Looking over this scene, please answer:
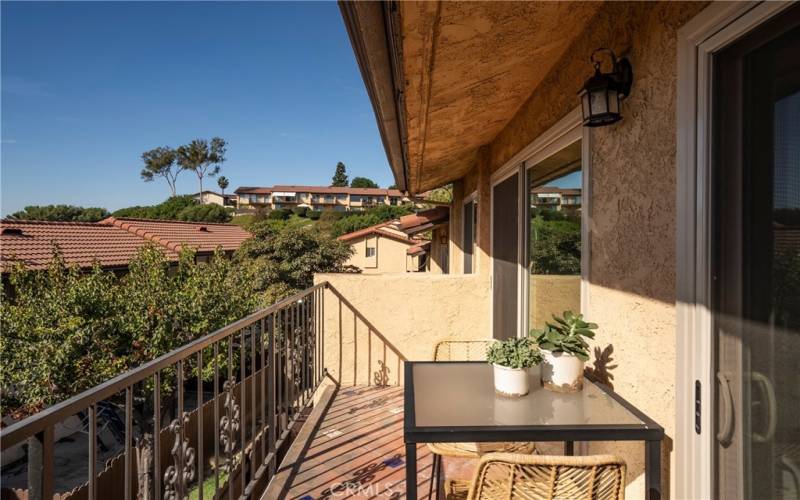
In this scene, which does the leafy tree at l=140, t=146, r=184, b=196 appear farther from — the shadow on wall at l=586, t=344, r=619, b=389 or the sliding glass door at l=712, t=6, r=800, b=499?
the sliding glass door at l=712, t=6, r=800, b=499

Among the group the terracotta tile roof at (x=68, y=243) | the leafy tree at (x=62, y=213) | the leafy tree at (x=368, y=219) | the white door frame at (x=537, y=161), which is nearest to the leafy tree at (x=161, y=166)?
the leafy tree at (x=62, y=213)

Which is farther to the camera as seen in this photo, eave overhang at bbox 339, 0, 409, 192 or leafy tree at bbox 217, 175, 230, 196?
leafy tree at bbox 217, 175, 230, 196

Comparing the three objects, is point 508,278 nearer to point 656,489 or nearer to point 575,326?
point 575,326

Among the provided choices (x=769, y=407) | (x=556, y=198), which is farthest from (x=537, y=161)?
(x=769, y=407)

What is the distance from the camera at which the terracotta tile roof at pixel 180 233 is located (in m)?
16.0

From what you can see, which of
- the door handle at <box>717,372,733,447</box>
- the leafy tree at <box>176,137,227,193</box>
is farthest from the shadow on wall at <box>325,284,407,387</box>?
the leafy tree at <box>176,137,227,193</box>

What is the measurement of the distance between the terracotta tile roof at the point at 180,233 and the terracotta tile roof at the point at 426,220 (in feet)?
26.4

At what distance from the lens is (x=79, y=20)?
2023 cm

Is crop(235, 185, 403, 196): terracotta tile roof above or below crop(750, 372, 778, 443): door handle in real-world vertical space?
above

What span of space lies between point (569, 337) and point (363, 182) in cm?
6834

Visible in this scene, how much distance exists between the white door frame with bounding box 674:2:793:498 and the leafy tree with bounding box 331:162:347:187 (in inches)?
2648

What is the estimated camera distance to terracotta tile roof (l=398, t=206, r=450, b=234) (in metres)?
8.54

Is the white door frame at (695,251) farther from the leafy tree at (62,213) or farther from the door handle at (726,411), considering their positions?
the leafy tree at (62,213)

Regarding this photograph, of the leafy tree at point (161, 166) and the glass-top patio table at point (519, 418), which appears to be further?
the leafy tree at point (161, 166)
